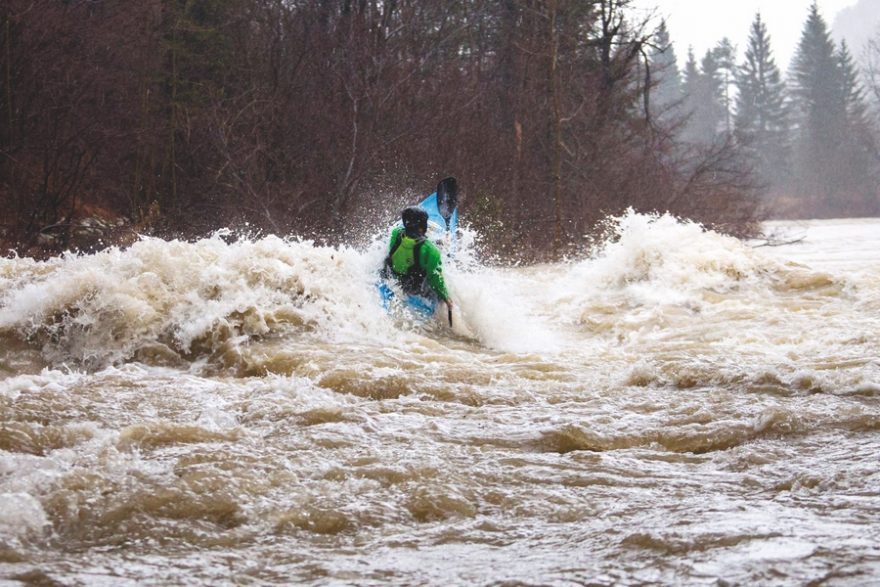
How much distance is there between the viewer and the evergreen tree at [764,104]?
209ft

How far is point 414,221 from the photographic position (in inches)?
331

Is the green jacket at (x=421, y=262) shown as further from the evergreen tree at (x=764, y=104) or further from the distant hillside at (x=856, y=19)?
the distant hillside at (x=856, y=19)

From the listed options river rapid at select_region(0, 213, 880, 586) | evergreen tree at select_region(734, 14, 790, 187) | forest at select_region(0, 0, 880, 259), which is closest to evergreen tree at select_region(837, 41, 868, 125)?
evergreen tree at select_region(734, 14, 790, 187)

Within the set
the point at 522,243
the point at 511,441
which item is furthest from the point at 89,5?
the point at 511,441

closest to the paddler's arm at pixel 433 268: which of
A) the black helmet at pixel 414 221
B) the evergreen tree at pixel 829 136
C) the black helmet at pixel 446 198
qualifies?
the black helmet at pixel 414 221

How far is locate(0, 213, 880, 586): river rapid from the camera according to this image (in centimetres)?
342

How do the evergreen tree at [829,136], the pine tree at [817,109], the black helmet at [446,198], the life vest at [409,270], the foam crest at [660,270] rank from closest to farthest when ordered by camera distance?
the life vest at [409,270] → the black helmet at [446,198] → the foam crest at [660,270] → the evergreen tree at [829,136] → the pine tree at [817,109]

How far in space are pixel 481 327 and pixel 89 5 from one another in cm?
1230

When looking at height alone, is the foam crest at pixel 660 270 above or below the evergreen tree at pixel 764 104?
below

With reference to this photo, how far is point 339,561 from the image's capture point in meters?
3.43

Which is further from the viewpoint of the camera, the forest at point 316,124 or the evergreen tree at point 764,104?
the evergreen tree at point 764,104

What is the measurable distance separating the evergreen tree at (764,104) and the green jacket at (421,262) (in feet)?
194

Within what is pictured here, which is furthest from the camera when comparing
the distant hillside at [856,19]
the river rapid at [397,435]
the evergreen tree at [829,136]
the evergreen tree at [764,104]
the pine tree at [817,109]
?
the distant hillside at [856,19]

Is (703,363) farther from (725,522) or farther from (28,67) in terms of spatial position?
(28,67)
